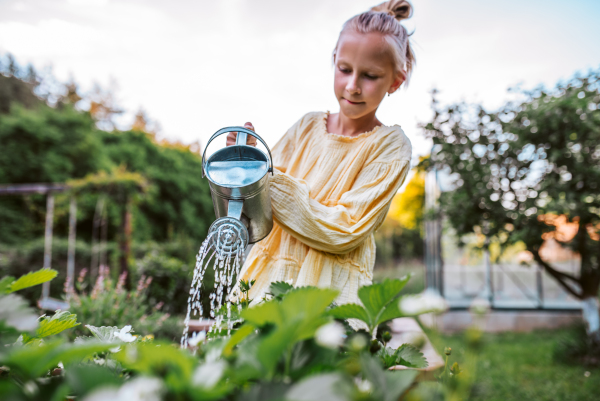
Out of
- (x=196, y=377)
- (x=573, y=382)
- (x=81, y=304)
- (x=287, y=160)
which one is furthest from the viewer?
(x=573, y=382)

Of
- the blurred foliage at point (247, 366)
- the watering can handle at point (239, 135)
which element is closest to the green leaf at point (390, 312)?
the blurred foliage at point (247, 366)

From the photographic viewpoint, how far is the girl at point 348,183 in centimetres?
111

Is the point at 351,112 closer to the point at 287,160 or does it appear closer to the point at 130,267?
the point at 287,160

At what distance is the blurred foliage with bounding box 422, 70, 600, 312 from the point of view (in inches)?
173

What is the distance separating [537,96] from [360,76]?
179 inches

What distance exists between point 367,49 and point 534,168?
180 inches

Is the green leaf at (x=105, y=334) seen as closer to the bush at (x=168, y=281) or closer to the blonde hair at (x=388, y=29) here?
the blonde hair at (x=388, y=29)

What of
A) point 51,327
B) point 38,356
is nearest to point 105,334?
point 51,327

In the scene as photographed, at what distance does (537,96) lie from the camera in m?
4.81

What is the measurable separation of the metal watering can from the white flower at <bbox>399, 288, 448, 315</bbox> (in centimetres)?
60

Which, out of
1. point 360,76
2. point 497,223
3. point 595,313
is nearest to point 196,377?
point 360,76

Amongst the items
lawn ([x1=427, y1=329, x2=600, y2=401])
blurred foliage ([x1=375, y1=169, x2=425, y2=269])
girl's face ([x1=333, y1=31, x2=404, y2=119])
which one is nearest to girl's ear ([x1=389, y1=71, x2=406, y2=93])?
girl's face ([x1=333, y1=31, x2=404, y2=119])

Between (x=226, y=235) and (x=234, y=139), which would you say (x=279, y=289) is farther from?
(x=234, y=139)

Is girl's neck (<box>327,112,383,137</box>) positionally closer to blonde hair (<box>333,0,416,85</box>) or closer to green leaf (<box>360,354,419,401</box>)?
blonde hair (<box>333,0,416,85</box>)
